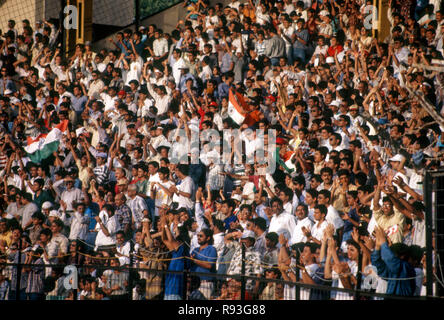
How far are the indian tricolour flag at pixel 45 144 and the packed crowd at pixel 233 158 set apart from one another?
29 millimetres

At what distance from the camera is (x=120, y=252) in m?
11.1

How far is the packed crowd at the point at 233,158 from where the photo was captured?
927 cm

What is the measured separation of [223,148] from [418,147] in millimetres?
3439

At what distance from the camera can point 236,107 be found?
12.3m

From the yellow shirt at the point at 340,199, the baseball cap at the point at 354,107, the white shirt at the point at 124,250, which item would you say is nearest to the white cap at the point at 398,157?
the yellow shirt at the point at 340,199

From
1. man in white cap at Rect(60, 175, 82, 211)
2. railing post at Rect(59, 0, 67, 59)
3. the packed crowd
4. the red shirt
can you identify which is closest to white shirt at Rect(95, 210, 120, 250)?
the packed crowd

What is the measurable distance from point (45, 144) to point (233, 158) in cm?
443

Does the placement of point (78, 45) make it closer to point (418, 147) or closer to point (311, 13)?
point (311, 13)

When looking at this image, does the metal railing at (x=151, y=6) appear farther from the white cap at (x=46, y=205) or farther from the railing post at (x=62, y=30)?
→ the white cap at (x=46, y=205)

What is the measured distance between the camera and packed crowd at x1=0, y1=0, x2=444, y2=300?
9266 mm

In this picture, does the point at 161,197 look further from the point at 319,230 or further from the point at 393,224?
the point at 393,224

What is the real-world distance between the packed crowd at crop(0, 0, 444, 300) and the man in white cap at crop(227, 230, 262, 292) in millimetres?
27

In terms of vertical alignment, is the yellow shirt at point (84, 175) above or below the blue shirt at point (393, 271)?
above

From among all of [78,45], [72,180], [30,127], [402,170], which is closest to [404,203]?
[402,170]
